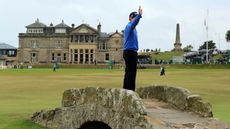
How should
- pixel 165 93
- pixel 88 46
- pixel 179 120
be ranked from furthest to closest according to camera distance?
1. pixel 88 46
2. pixel 165 93
3. pixel 179 120

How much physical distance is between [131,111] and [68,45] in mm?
178505

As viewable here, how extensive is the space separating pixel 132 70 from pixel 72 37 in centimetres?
17387

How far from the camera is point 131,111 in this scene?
13.6 metres

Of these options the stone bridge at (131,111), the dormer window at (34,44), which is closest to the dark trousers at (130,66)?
the stone bridge at (131,111)

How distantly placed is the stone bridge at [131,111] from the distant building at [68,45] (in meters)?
166

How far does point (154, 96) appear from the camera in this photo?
17641 mm

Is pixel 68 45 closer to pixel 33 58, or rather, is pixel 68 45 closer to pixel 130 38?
pixel 33 58

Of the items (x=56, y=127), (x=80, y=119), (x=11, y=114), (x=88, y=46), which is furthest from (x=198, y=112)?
(x=88, y=46)

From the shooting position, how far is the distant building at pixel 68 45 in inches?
7402

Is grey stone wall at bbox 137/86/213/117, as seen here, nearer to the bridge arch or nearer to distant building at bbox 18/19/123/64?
the bridge arch

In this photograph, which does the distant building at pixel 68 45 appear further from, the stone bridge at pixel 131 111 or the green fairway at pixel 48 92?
the stone bridge at pixel 131 111

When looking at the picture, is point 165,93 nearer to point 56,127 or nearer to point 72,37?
point 56,127

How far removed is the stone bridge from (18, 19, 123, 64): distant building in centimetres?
16595

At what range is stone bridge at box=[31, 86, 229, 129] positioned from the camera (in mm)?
13477
